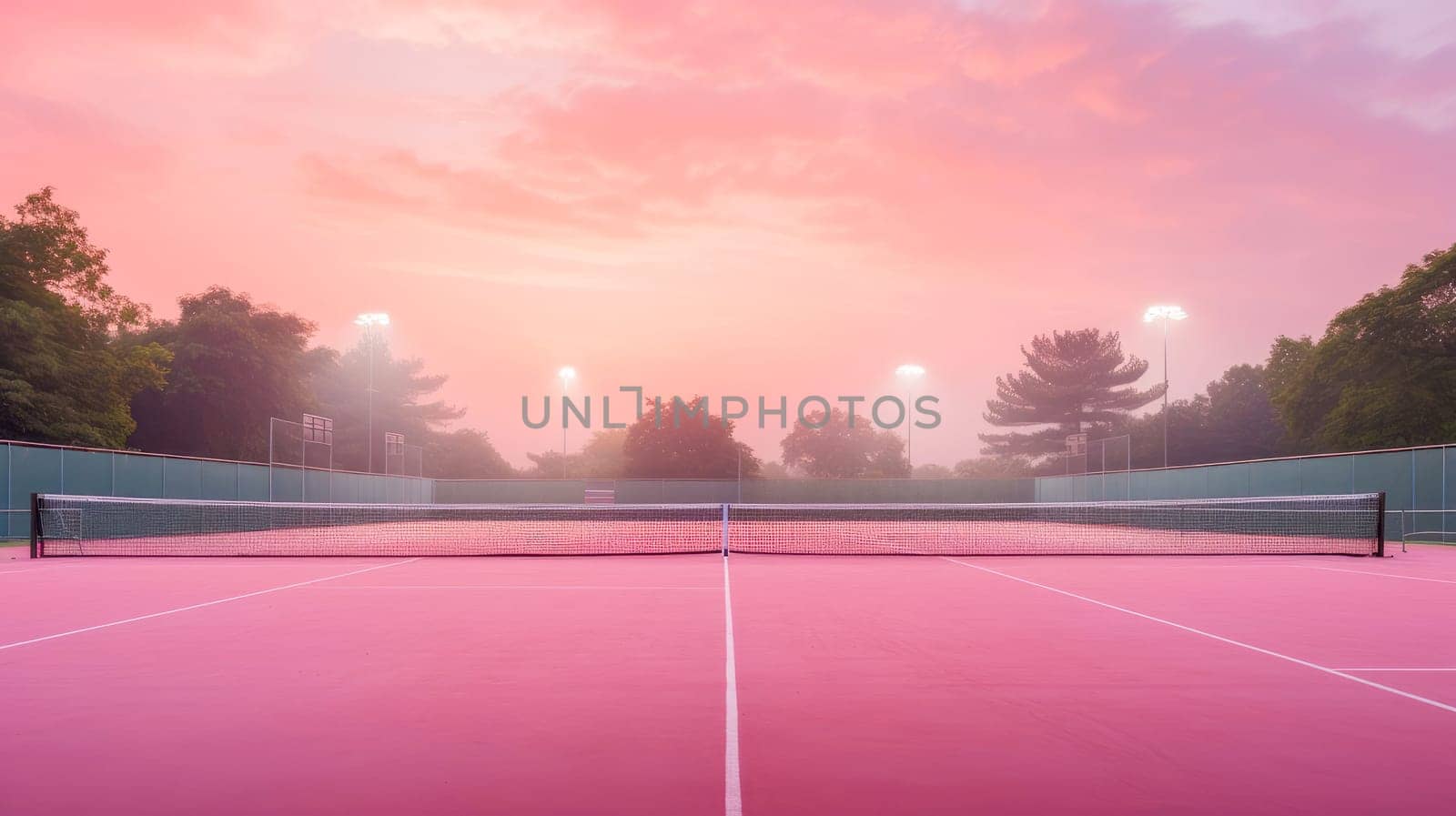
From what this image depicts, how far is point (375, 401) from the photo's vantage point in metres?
73.7

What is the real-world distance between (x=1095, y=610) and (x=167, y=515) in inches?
1019

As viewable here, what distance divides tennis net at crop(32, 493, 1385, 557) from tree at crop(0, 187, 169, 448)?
726 cm

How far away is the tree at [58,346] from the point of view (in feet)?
110

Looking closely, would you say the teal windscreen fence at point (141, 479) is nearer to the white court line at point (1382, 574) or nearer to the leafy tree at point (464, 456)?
the white court line at point (1382, 574)

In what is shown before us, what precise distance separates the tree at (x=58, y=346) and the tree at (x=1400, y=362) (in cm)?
4579

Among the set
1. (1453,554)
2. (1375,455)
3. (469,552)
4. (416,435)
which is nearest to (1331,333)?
(1375,455)

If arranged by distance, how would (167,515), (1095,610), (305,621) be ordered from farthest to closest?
(167,515)
(1095,610)
(305,621)

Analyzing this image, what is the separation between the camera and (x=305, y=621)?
32.5 feet

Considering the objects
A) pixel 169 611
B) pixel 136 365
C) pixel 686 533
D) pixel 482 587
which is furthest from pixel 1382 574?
pixel 136 365

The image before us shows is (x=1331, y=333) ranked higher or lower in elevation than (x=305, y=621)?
higher

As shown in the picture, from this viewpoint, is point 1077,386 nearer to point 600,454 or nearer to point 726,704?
point 600,454

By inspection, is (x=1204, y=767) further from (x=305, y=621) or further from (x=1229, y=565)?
(x=1229, y=565)

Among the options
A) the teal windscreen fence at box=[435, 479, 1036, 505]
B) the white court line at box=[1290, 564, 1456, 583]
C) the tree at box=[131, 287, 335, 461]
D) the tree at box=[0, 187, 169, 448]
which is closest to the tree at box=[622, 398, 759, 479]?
the teal windscreen fence at box=[435, 479, 1036, 505]

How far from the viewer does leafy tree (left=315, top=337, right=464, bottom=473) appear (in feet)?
219
